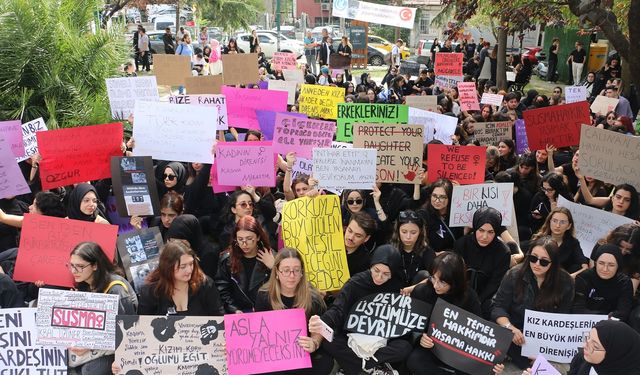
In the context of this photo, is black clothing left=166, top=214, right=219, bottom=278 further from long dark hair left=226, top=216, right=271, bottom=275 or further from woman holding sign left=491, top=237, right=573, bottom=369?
woman holding sign left=491, top=237, right=573, bottom=369

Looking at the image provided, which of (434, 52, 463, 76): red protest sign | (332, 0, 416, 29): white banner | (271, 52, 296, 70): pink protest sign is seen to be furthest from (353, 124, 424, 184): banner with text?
(332, 0, 416, 29): white banner

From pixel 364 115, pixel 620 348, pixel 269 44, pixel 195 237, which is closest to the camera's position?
pixel 620 348

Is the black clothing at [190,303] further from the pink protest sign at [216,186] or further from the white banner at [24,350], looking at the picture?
the pink protest sign at [216,186]

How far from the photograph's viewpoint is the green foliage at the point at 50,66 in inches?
349

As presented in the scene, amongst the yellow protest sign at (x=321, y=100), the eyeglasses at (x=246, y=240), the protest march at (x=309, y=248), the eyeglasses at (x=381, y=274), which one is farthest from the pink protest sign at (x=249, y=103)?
the eyeglasses at (x=381, y=274)

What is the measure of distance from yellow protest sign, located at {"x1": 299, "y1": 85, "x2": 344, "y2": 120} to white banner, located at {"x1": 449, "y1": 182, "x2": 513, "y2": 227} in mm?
4241

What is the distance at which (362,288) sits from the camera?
506cm

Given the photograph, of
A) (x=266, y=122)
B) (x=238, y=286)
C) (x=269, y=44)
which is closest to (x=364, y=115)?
(x=266, y=122)

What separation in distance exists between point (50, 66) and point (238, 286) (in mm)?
5459

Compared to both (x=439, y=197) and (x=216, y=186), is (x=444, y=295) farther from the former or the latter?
(x=216, y=186)

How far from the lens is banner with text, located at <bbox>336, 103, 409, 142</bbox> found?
8.48 m

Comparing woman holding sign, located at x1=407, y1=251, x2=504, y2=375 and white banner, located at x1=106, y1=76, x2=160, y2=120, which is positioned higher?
white banner, located at x1=106, y1=76, x2=160, y2=120

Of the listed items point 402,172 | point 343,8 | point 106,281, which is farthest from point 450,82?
point 106,281

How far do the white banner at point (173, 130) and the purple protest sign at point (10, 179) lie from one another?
1.44 meters
